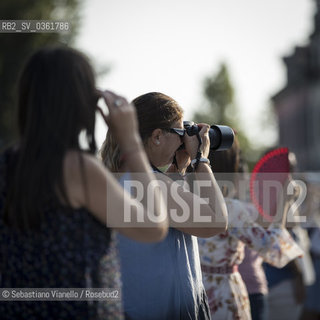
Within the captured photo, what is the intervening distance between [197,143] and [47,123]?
836 millimetres

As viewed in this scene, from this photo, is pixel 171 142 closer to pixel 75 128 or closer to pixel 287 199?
pixel 75 128

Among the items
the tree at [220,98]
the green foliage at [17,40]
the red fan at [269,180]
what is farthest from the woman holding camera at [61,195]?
the tree at [220,98]

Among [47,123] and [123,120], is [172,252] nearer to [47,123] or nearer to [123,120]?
[123,120]

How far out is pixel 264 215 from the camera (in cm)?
290

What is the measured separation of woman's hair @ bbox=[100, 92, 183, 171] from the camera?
217 centimetres

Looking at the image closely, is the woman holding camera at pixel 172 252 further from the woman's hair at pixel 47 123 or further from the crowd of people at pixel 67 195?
the woman's hair at pixel 47 123

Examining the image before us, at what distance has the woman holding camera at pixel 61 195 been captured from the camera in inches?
58.3

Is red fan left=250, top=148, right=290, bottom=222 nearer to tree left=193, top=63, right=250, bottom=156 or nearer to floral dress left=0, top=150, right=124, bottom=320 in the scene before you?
floral dress left=0, top=150, right=124, bottom=320

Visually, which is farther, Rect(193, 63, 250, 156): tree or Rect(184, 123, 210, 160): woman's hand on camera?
Rect(193, 63, 250, 156): tree

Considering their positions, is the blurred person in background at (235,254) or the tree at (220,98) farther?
the tree at (220,98)

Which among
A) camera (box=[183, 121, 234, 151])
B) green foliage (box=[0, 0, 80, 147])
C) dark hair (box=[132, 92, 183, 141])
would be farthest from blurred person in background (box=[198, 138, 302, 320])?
green foliage (box=[0, 0, 80, 147])

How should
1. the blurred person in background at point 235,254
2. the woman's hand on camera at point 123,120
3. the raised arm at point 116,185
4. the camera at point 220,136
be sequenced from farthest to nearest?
the blurred person in background at point 235,254, the camera at point 220,136, the woman's hand on camera at point 123,120, the raised arm at point 116,185

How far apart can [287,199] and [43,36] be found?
1774 centimetres

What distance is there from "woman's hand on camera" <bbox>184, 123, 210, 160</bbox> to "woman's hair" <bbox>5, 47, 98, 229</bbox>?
2.26 ft
